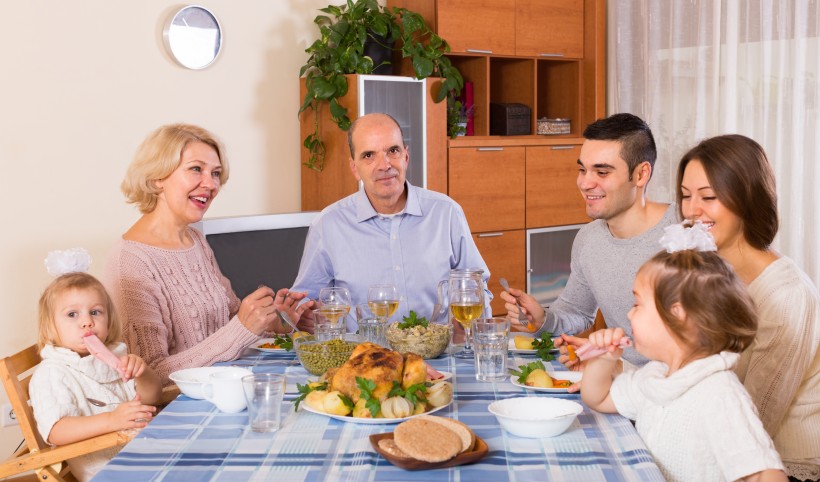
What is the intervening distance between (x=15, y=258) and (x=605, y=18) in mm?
3551

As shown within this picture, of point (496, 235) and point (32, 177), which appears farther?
point (496, 235)

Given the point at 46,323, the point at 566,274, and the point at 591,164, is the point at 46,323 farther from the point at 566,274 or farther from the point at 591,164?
the point at 566,274

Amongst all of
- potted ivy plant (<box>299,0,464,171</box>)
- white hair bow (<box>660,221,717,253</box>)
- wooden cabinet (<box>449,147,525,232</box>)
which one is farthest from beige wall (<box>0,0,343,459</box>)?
white hair bow (<box>660,221,717,253</box>)

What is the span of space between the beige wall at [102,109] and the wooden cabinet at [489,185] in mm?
957

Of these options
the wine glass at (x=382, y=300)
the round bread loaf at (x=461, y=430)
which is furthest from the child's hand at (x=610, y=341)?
the wine glass at (x=382, y=300)

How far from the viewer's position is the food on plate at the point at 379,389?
1831 millimetres

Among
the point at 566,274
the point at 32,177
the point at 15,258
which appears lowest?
the point at 566,274

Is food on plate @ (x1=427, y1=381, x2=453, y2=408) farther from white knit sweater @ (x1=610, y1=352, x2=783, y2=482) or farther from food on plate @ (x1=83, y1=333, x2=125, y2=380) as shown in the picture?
food on plate @ (x1=83, y1=333, x2=125, y2=380)

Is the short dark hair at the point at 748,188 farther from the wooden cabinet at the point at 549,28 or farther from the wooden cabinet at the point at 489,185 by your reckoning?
the wooden cabinet at the point at 549,28

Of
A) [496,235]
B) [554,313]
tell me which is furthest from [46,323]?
[496,235]

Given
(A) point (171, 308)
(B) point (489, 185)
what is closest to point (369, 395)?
(A) point (171, 308)

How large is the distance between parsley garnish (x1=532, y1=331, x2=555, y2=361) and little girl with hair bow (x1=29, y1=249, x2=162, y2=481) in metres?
0.98

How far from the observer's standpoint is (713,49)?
4891mm

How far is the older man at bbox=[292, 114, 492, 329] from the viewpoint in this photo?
10.6 ft
